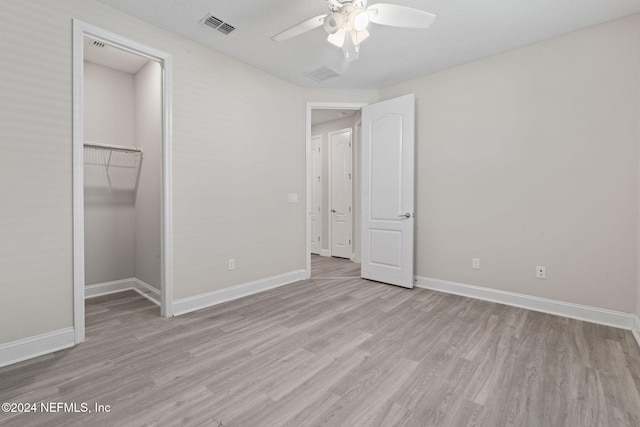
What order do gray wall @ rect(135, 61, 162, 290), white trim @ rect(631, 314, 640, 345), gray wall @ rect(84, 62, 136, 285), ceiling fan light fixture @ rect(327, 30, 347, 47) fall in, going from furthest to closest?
gray wall @ rect(84, 62, 136, 285), gray wall @ rect(135, 61, 162, 290), white trim @ rect(631, 314, 640, 345), ceiling fan light fixture @ rect(327, 30, 347, 47)

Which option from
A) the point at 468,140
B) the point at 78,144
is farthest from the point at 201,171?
the point at 468,140

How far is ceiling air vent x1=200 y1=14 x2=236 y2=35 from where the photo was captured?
259 cm

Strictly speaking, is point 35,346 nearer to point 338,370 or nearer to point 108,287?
point 108,287

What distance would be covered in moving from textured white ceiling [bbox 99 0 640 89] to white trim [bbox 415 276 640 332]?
8.62 feet

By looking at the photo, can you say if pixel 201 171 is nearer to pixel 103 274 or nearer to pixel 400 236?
pixel 103 274

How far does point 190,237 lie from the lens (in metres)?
3.02

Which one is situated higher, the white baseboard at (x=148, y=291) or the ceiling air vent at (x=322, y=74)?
the ceiling air vent at (x=322, y=74)

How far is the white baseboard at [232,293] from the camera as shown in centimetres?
296

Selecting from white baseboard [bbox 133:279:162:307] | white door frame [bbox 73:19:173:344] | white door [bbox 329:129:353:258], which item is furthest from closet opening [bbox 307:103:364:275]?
white baseboard [bbox 133:279:162:307]

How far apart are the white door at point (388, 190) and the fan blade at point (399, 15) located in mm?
1743

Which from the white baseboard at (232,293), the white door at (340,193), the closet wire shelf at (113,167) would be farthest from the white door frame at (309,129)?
the closet wire shelf at (113,167)

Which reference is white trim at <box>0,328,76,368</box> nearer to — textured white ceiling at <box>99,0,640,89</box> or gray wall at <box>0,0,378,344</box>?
gray wall at <box>0,0,378,344</box>

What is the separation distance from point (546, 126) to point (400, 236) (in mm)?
1927

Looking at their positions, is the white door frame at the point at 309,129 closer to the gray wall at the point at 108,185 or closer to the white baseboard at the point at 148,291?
the white baseboard at the point at 148,291
